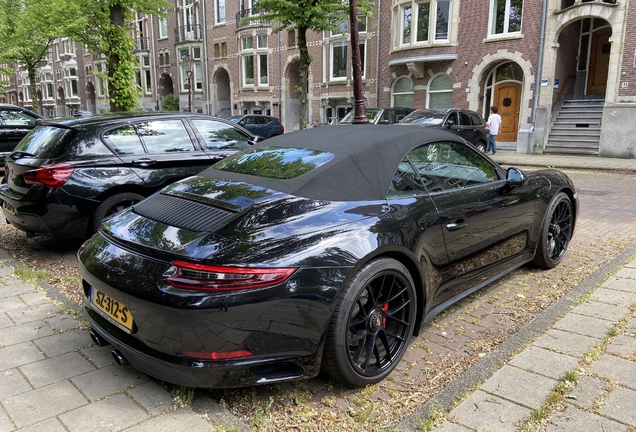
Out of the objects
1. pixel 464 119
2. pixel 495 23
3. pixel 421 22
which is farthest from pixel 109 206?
pixel 421 22

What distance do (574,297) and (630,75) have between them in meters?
15.9

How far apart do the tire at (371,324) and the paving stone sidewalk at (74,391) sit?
0.64m

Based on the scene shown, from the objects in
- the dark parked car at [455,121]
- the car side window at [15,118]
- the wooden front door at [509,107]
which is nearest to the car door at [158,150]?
the car side window at [15,118]

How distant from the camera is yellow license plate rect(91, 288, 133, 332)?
256 cm

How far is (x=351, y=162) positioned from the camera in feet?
9.99

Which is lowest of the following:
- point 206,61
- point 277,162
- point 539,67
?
point 277,162

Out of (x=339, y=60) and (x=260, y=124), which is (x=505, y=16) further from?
(x=260, y=124)

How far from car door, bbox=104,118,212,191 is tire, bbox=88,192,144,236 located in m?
0.25

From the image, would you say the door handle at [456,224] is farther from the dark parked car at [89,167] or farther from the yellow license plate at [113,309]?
the dark parked car at [89,167]

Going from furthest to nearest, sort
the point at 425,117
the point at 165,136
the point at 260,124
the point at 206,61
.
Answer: the point at 206,61 < the point at 260,124 < the point at 425,117 < the point at 165,136

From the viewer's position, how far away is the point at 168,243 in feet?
8.29

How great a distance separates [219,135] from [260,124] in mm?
17377

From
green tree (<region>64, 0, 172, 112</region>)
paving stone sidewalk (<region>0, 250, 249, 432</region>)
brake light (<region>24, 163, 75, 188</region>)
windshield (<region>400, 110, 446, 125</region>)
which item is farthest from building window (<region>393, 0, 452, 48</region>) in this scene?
paving stone sidewalk (<region>0, 250, 249, 432</region>)

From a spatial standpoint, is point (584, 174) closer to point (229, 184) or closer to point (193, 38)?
point (229, 184)
